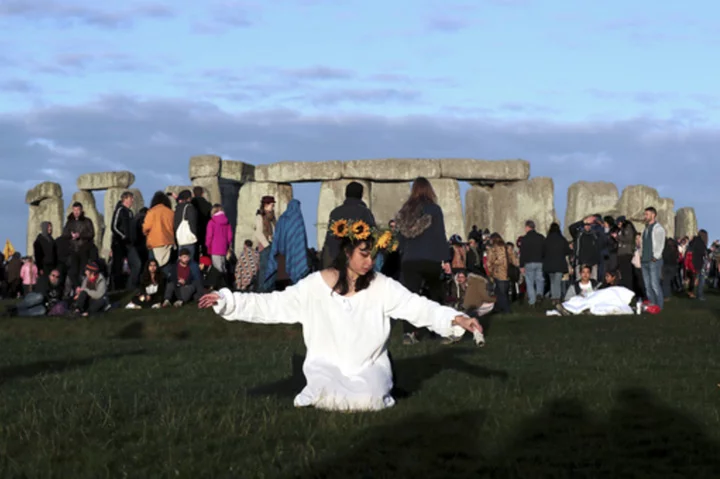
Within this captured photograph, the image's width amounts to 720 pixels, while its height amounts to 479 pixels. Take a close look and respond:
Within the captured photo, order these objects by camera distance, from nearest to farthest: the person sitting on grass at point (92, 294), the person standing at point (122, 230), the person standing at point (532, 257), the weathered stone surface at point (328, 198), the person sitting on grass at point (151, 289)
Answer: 1. the person sitting on grass at point (92, 294)
2. the person sitting on grass at point (151, 289)
3. the person standing at point (122, 230)
4. the person standing at point (532, 257)
5. the weathered stone surface at point (328, 198)

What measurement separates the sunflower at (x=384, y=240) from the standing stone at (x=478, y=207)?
28620 millimetres

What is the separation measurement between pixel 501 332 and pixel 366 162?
767 inches

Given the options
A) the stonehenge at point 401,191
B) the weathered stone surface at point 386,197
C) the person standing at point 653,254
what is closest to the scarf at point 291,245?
the person standing at point 653,254

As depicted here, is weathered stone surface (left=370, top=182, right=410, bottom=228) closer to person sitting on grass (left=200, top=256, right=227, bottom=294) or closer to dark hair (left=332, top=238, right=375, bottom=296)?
person sitting on grass (left=200, top=256, right=227, bottom=294)

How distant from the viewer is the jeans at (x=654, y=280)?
21609 mm

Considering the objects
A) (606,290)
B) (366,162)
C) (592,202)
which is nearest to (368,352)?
(606,290)

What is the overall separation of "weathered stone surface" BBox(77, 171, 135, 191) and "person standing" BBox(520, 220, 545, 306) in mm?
21308

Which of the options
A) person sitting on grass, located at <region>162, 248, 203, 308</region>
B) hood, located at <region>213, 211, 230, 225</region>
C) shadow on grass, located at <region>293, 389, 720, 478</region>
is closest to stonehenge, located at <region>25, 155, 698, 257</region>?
hood, located at <region>213, 211, 230, 225</region>

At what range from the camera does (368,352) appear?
8945 millimetres

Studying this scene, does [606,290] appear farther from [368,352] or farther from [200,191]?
[368,352]

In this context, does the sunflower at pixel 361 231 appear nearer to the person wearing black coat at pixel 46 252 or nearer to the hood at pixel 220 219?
the hood at pixel 220 219

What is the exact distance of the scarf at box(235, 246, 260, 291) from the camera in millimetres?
22328

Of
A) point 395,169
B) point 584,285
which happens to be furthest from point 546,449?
point 395,169

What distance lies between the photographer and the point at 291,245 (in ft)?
57.1
